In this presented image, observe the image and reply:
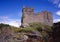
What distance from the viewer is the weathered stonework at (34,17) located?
45.6 meters

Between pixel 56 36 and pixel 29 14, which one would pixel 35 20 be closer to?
pixel 29 14

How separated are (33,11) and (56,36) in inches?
1511

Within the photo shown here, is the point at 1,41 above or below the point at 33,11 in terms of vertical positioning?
below

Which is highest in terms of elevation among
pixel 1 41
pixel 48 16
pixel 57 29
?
pixel 48 16

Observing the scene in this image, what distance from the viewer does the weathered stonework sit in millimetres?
45625

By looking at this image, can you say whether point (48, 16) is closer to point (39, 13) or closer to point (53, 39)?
point (39, 13)

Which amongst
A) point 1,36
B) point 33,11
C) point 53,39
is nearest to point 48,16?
point 33,11

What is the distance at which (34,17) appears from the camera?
1836 inches

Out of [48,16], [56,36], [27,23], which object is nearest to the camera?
[56,36]

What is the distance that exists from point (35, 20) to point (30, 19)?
5.03 feet

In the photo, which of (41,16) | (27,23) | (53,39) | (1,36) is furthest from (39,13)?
(53,39)

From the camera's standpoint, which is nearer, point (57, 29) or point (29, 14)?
point (57, 29)

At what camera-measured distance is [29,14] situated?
46188mm

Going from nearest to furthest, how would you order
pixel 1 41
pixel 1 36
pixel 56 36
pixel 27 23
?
pixel 56 36 < pixel 1 41 < pixel 1 36 < pixel 27 23
